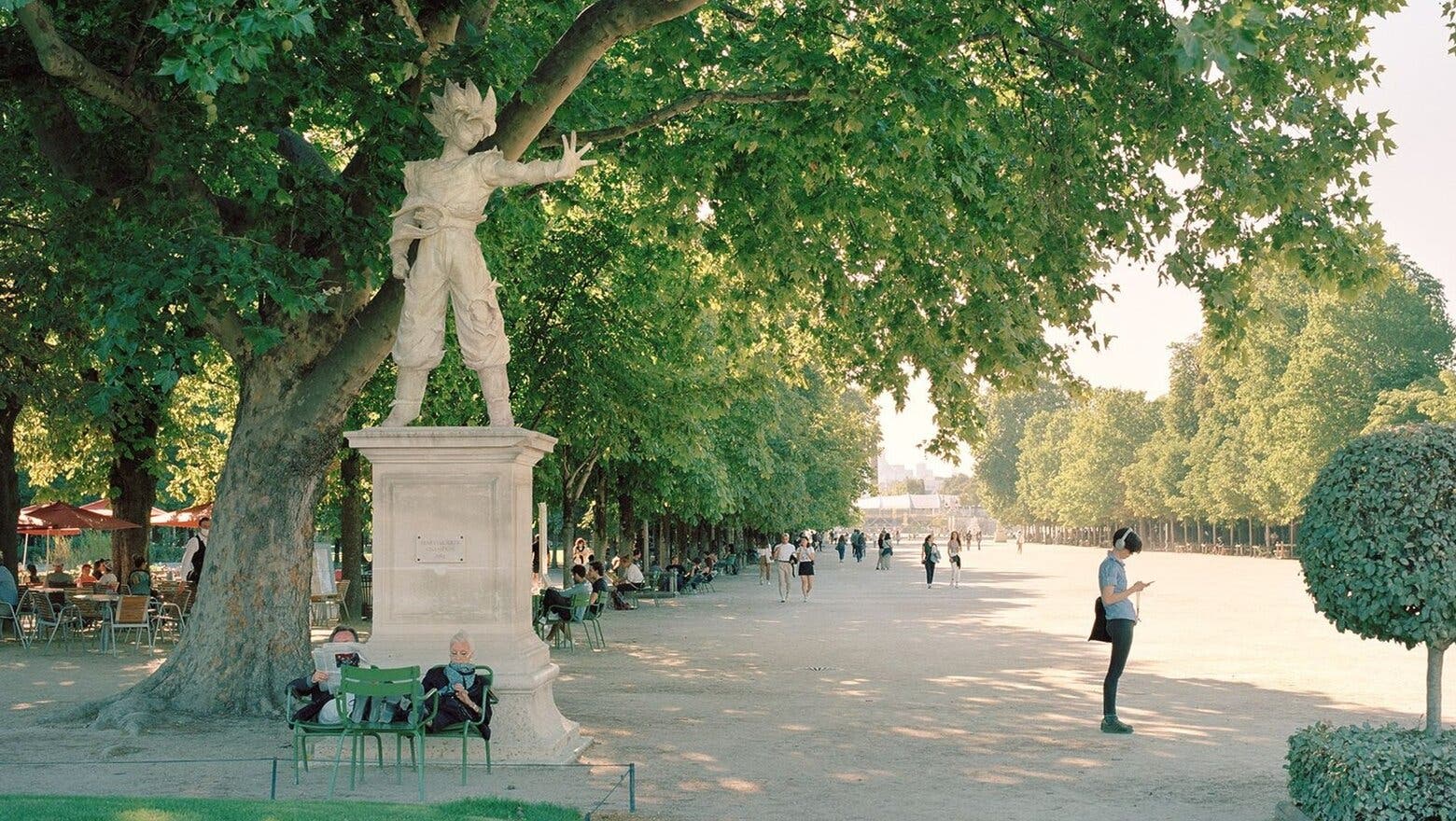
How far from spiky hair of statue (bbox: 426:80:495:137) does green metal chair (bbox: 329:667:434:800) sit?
172 inches

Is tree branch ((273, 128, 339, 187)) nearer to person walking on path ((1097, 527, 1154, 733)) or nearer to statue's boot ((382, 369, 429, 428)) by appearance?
statue's boot ((382, 369, 429, 428))

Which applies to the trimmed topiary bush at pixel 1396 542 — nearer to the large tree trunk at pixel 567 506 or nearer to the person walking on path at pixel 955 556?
the large tree trunk at pixel 567 506

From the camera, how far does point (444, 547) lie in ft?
37.8

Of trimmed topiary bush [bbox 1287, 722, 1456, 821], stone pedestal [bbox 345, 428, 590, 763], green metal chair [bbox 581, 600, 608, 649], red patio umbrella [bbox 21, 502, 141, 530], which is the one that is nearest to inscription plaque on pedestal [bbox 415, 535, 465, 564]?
stone pedestal [bbox 345, 428, 590, 763]

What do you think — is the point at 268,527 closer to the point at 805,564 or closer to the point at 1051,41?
the point at 1051,41

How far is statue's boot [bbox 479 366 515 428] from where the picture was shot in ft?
39.1

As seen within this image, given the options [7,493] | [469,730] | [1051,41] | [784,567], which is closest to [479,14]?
[1051,41]

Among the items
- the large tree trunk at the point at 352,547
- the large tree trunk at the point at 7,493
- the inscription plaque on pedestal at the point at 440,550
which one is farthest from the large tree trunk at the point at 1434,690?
the large tree trunk at the point at 7,493

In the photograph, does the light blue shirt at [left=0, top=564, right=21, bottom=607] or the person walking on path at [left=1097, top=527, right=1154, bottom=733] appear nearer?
the person walking on path at [left=1097, top=527, right=1154, bottom=733]

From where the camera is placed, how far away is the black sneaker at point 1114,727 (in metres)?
13.1

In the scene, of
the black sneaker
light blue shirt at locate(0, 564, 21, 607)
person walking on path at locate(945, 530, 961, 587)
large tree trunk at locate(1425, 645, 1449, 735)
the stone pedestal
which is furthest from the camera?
person walking on path at locate(945, 530, 961, 587)

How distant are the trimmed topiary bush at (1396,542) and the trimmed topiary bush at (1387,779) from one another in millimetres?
390

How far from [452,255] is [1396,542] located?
7033 millimetres

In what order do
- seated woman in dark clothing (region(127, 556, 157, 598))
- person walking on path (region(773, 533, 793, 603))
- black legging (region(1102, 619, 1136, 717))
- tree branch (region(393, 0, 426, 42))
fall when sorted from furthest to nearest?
person walking on path (region(773, 533, 793, 603)) < seated woman in dark clothing (region(127, 556, 157, 598)) < black legging (region(1102, 619, 1136, 717)) < tree branch (region(393, 0, 426, 42))
